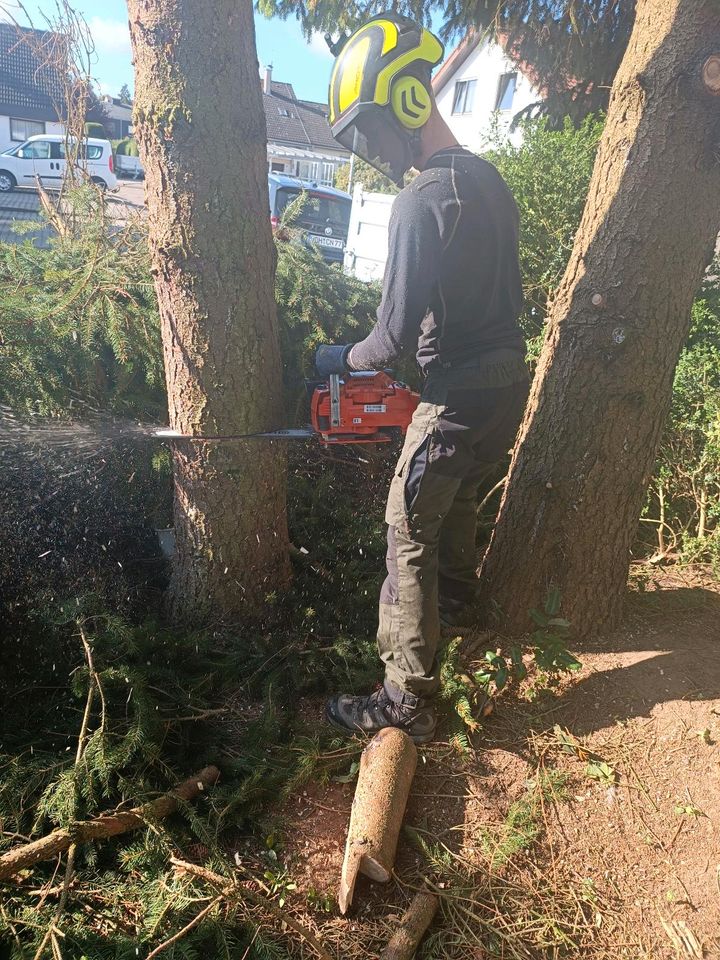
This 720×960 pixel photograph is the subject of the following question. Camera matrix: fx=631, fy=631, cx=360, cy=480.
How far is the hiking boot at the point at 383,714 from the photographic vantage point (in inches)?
98.8

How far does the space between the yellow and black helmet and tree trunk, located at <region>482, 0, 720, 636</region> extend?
89 centimetres

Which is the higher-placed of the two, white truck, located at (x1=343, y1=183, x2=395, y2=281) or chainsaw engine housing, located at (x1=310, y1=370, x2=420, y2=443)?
white truck, located at (x1=343, y1=183, x2=395, y2=281)

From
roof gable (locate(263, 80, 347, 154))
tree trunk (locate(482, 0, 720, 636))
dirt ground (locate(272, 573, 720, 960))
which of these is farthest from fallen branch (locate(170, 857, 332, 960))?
roof gable (locate(263, 80, 347, 154))

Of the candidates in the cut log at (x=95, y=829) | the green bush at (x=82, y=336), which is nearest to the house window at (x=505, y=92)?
the green bush at (x=82, y=336)

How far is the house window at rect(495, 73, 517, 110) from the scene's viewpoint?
19797mm

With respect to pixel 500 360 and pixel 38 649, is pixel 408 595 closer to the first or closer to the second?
pixel 500 360

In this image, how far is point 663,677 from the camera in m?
2.61

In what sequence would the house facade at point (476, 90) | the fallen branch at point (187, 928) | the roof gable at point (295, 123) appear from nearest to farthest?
the fallen branch at point (187, 928), the house facade at point (476, 90), the roof gable at point (295, 123)

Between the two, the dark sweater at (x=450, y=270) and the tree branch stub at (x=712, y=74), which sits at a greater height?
the tree branch stub at (x=712, y=74)

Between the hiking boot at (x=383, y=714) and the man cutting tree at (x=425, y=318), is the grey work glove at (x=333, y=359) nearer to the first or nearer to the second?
the man cutting tree at (x=425, y=318)

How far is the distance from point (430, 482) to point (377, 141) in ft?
4.26

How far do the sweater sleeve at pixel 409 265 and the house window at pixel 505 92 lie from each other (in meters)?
21.0

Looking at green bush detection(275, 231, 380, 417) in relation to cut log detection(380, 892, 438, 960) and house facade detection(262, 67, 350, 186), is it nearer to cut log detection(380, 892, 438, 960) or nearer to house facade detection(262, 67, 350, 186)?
cut log detection(380, 892, 438, 960)

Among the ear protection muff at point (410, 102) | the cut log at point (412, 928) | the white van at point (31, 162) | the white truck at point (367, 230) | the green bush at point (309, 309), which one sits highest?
the white van at point (31, 162)
